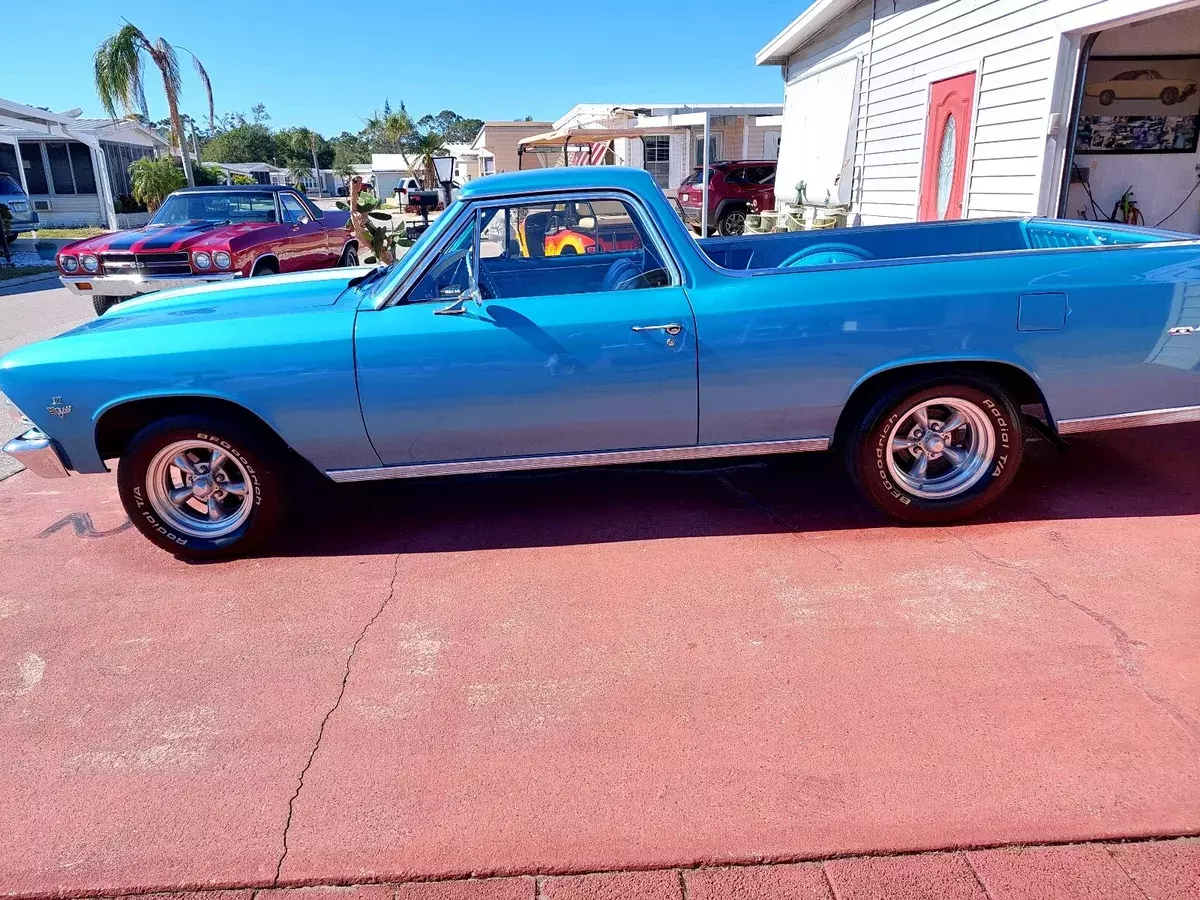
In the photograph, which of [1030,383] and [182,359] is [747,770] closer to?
[1030,383]

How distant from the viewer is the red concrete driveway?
7.97 ft

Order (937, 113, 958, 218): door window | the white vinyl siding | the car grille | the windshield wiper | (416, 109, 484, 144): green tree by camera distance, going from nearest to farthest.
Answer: the windshield wiper < the white vinyl siding < the car grille < (937, 113, 958, 218): door window < (416, 109, 484, 144): green tree

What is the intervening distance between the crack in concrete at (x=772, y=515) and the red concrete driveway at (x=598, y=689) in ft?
0.11

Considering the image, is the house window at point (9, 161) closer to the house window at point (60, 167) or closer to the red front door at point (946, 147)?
the house window at point (60, 167)

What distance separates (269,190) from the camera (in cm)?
1059

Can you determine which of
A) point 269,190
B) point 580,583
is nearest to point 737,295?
point 580,583

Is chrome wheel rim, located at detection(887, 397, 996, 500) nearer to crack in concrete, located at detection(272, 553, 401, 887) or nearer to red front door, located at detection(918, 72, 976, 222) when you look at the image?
crack in concrete, located at detection(272, 553, 401, 887)

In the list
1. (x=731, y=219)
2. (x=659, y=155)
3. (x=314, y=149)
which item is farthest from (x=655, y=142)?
(x=314, y=149)

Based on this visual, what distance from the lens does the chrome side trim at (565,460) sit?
13.7ft

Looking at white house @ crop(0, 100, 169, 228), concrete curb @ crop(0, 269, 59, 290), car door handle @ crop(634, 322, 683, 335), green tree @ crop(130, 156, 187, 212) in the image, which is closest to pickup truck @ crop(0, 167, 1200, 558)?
car door handle @ crop(634, 322, 683, 335)

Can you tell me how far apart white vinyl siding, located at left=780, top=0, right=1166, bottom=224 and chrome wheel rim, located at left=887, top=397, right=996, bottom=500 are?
14.8 ft

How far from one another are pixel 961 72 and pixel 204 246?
26.8ft

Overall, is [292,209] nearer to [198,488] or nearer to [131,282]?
[131,282]

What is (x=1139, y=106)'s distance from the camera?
8828mm
